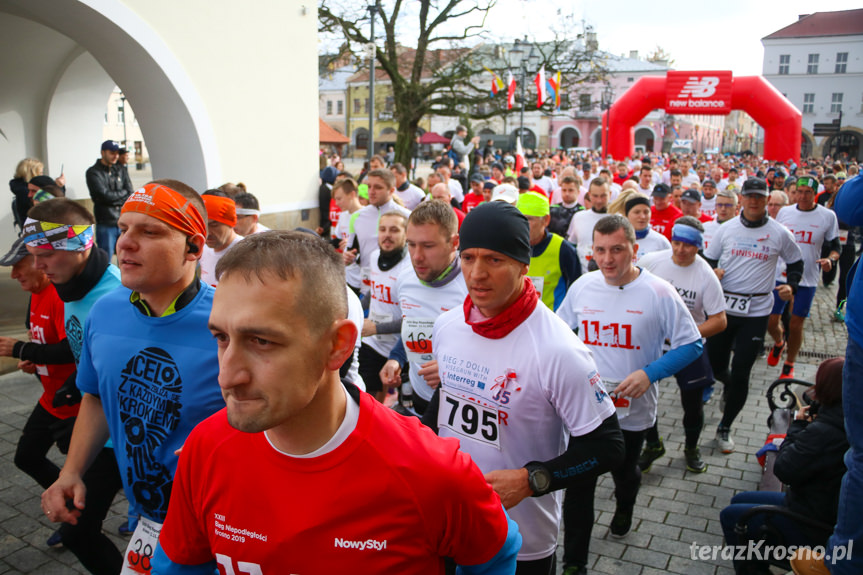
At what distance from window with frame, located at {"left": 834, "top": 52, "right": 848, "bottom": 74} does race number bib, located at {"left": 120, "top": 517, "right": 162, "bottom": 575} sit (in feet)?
286

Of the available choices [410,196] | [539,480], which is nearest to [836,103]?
[410,196]

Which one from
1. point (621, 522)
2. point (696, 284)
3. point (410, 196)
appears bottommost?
point (621, 522)

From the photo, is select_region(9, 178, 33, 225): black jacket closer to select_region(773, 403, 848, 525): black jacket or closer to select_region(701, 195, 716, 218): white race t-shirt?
select_region(773, 403, 848, 525): black jacket

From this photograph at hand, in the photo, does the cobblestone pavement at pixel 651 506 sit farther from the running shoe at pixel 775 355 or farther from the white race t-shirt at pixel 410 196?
the white race t-shirt at pixel 410 196

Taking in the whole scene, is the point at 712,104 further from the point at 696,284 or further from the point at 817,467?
the point at 817,467

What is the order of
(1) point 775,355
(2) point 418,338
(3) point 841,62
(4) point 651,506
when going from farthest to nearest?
(3) point 841,62
(1) point 775,355
(4) point 651,506
(2) point 418,338

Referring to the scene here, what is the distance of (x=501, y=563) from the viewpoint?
169cm

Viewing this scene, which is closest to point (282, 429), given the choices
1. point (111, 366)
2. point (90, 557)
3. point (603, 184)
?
point (111, 366)

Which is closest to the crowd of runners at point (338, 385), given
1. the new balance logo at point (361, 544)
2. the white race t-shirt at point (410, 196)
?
the new balance logo at point (361, 544)

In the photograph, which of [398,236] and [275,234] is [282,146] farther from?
[275,234]

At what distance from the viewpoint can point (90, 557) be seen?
3.03m

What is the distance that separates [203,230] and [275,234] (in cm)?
135

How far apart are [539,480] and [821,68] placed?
8645 centimetres

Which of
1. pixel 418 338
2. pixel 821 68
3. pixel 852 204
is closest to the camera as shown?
pixel 852 204
